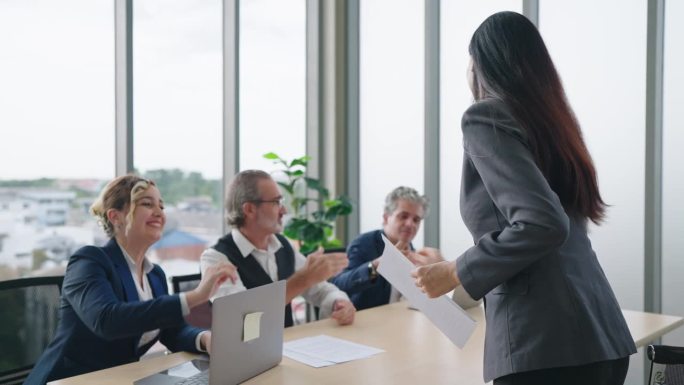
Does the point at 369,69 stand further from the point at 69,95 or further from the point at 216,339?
the point at 216,339

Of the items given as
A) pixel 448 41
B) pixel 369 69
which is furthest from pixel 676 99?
pixel 369 69

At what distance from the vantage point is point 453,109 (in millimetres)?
4633

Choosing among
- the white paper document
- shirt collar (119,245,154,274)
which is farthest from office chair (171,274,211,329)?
the white paper document

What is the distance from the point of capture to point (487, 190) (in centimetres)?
129

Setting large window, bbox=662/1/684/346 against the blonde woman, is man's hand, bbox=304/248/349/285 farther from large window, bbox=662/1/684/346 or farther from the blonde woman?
large window, bbox=662/1/684/346

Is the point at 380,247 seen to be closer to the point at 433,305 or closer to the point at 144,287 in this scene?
the point at 144,287

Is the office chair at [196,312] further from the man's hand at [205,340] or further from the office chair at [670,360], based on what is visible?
the office chair at [670,360]

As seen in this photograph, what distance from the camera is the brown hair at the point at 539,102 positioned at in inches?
50.9

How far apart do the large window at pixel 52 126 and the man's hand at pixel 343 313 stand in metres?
1.84

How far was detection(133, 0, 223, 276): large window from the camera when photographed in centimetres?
391

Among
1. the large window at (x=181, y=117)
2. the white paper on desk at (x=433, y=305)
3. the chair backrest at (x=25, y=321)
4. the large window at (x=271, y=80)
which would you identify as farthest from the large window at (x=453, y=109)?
the chair backrest at (x=25, y=321)

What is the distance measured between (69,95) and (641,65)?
11.1 feet

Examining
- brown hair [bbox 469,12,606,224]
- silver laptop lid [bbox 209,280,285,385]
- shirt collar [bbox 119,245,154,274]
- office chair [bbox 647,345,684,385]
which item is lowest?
office chair [bbox 647,345,684,385]

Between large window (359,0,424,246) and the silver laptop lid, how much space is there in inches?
119
